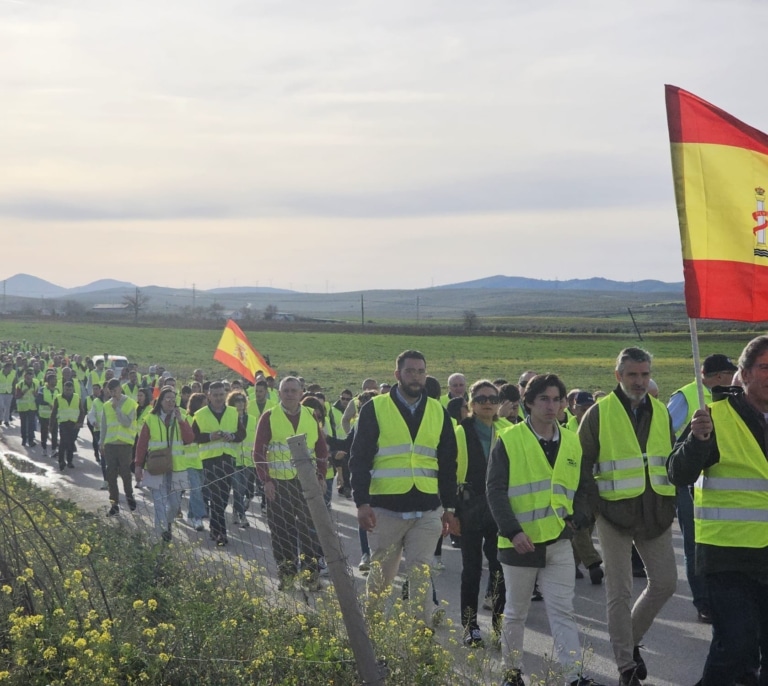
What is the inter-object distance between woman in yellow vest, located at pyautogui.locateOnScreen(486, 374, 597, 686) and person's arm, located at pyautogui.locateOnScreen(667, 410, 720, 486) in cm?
124

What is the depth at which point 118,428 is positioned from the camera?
1534cm

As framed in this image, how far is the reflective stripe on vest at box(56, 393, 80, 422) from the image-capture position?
20.5 metres

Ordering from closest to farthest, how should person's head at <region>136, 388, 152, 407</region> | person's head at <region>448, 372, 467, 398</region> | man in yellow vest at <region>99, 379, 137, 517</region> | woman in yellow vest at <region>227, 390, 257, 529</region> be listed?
person's head at <region>448, 372, 467, 398</region>, woman in yellow vest at <region>227, 390, 257, 529</region>, man in yellow vest at <region>99, 379, 137, 517</region>, person's head at <region>136, 388, 152, 407</region>

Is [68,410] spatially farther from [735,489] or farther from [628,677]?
[735,489]

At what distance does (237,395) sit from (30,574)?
7811mm

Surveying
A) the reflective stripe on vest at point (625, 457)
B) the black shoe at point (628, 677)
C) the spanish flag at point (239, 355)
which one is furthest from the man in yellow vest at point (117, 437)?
the black shoe at point (628, 677)

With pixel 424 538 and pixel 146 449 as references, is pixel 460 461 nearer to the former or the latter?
pixel 424 538

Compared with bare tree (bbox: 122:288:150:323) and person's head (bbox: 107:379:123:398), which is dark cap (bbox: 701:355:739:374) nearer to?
person's head (bbox: 107:379:123:398)

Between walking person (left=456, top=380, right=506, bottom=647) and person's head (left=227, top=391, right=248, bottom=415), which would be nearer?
walking person (left=456, top=380, right=506, bottom=647)

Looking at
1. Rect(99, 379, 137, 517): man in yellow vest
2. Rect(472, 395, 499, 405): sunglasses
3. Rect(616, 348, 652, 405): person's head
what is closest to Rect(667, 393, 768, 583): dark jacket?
Rect(616, 348, 652, 405): person's head

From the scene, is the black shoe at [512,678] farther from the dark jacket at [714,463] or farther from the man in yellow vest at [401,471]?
the man in yellow vest at [401,471]

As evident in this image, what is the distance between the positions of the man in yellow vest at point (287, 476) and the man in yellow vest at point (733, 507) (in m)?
4.36

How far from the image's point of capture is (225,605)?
6750mm

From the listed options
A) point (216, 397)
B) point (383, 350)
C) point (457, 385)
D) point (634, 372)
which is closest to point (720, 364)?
point (634, 372)
